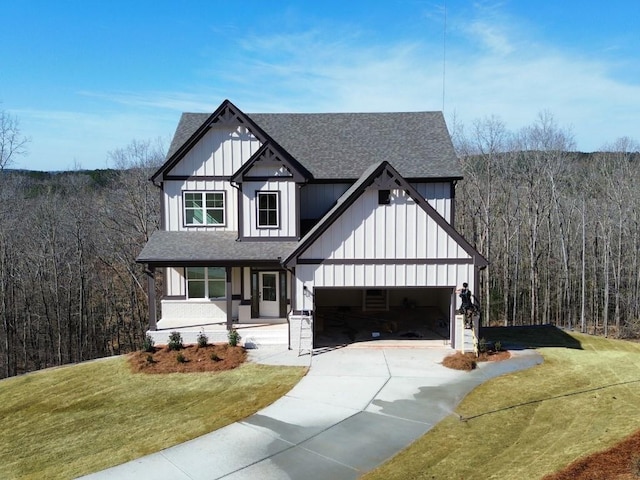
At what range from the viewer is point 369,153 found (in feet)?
73.3

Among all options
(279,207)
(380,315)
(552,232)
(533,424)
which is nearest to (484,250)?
(552,232)

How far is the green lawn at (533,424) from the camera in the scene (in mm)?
8844

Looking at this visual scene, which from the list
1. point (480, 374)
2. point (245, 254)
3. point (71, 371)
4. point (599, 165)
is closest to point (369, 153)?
point (245, 254)

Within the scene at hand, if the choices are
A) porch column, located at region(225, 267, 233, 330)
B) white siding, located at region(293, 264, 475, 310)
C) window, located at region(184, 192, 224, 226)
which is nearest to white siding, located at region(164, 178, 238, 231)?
window, located at region(184, 192, 224, 226)

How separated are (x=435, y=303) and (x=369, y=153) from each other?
8161 mm

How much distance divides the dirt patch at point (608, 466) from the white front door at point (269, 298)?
13872 millimetres

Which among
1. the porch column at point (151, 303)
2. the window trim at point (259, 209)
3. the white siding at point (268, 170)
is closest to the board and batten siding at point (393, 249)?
the window trim at point (259, 209)

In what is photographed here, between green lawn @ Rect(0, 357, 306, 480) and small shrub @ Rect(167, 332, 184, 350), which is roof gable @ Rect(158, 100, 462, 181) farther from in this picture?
Result: green lawn @ Rect(0, 357, 306, 480)

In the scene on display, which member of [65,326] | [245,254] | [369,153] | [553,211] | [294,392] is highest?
[369,153]

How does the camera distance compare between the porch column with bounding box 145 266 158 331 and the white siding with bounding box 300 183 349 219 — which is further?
the white siding with bounding box 300 183 349 219

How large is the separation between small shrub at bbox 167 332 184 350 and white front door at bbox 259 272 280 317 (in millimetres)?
3982

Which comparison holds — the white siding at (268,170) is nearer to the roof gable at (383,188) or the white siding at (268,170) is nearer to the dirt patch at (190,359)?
the roof gable at (383,188)

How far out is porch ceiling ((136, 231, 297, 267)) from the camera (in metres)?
18.6

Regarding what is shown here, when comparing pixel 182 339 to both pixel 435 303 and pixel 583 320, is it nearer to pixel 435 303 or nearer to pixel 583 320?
pixel 435 303
